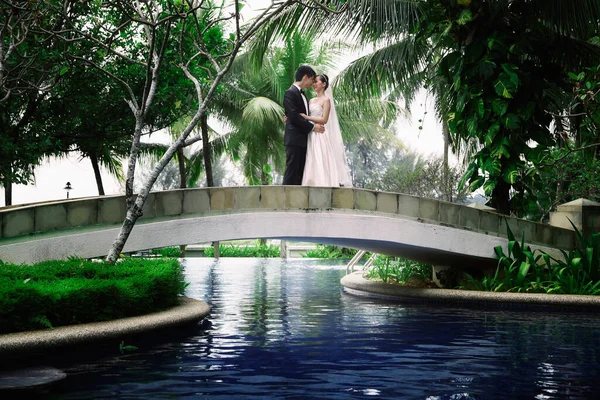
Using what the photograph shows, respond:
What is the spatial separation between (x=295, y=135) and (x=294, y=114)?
0.43 m

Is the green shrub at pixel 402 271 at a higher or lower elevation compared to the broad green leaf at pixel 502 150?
lower

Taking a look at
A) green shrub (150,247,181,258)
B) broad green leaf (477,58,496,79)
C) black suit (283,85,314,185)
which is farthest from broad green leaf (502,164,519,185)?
green shrub (150,247,181,258)

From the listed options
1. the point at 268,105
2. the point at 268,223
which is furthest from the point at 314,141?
the point at 268,105

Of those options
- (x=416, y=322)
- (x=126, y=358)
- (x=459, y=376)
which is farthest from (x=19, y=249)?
(x=459, y=376)

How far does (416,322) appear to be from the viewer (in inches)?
490

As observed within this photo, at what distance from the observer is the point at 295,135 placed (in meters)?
16.2

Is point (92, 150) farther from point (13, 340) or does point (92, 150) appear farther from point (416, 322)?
point (13, 340)

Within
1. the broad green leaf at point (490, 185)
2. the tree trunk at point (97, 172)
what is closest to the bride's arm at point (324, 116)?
the broad green leaf at point (490, 185)

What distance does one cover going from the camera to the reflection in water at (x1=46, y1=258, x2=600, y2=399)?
7188 mm

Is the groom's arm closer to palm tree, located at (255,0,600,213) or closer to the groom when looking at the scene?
the groom

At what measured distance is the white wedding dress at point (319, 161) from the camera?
1615 cm

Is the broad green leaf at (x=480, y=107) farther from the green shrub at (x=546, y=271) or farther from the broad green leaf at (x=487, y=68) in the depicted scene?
the green shrub at (x=546, y=271)

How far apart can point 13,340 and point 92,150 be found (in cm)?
1533

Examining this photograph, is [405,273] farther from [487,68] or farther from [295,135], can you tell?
[487,68]
